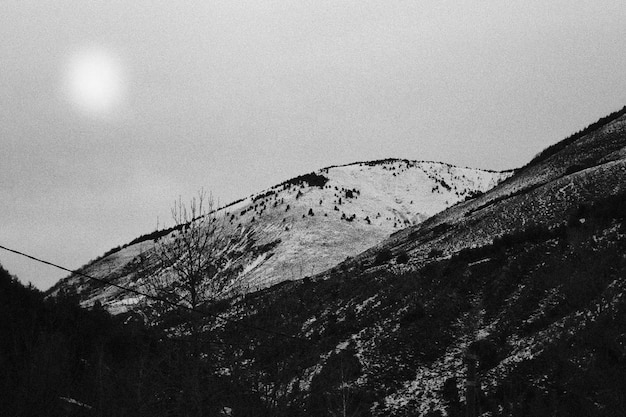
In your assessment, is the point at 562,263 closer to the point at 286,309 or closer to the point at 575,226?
the point at 575,226

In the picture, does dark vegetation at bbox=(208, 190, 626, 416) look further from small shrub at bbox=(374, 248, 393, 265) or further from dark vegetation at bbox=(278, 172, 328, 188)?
dark vegetation at bbox=(278, 172, 328, 188)

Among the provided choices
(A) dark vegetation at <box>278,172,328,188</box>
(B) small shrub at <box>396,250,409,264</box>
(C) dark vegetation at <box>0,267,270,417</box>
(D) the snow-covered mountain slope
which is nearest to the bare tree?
(C) dark vegetation at <box>0,267,270,417</box>

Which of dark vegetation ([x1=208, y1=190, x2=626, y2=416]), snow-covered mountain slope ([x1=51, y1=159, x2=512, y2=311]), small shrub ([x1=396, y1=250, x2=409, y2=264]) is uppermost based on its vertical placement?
snow-covered mountain slope ([x1=51, y1=159, x2=512, y2=311])

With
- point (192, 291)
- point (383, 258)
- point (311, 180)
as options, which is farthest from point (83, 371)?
point (311, 180)

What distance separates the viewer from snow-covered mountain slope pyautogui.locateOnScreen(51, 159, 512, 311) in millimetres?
54969

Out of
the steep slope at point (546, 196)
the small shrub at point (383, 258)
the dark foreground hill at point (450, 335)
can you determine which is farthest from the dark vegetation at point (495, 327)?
the small shrub at point (383, 258)

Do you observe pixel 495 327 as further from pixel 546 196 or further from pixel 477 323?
pixel 546 196

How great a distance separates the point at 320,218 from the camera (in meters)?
64.9

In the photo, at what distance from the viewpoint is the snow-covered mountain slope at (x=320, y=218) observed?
180ft

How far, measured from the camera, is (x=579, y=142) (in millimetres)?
42188

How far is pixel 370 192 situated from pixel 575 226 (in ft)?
191

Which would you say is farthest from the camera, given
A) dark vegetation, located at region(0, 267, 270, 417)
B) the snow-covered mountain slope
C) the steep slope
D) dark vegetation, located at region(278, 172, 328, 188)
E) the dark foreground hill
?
dark vegetation, located at region(278, 172, 328, 188)

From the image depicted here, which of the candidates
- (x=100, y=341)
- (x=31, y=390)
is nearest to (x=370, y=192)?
(x=100, y=341)

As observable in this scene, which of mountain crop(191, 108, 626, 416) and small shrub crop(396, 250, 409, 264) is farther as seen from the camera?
small shrub crop(396, 250, 409, 264)
